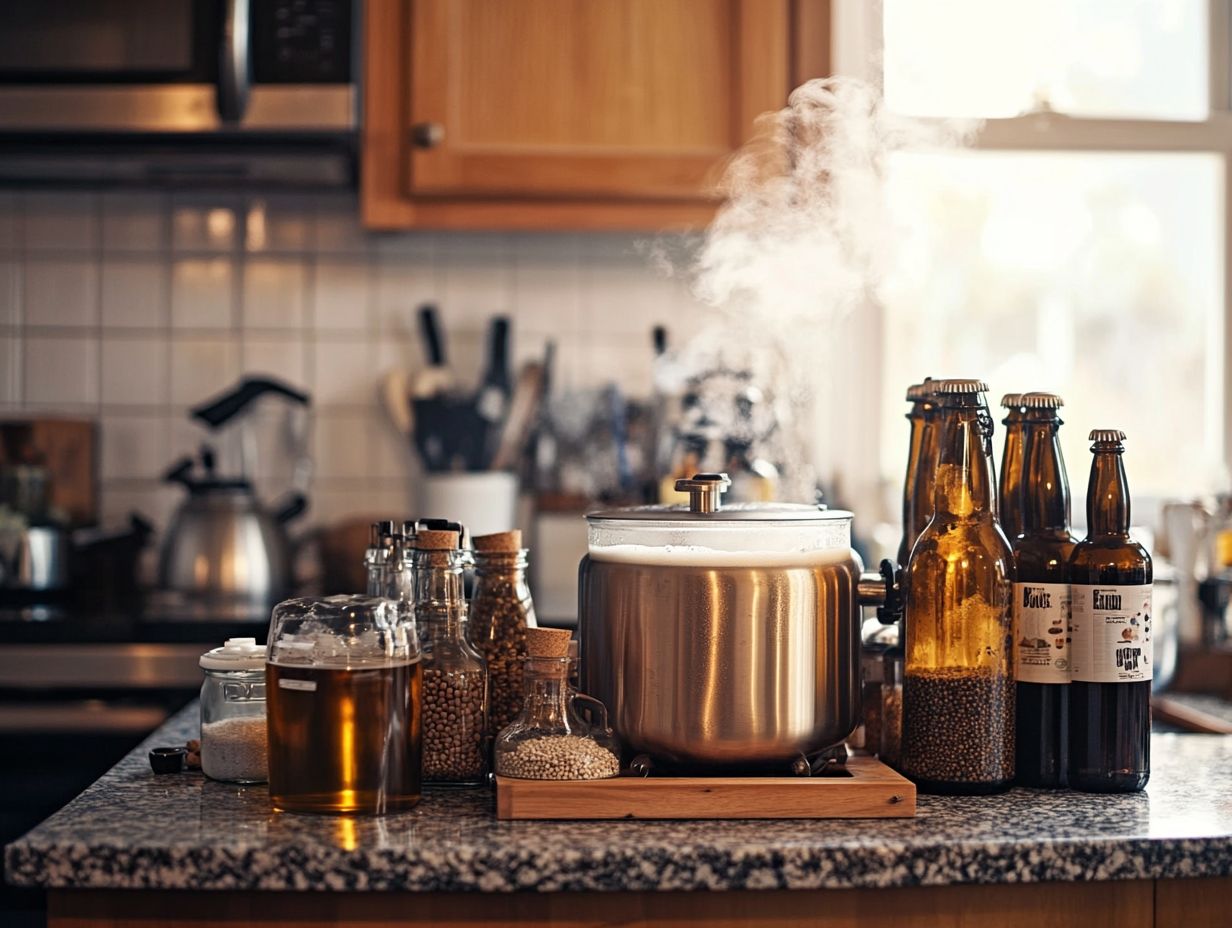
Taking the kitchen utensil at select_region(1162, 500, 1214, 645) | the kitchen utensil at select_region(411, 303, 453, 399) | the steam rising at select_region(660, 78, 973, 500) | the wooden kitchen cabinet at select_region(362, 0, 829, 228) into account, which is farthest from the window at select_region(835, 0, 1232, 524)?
the kitchen utensil at select_region(411, 303, 453, 399)

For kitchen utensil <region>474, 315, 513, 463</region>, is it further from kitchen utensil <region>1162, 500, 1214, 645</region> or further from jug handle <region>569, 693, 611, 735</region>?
jug handle <region>569, 693, 611, 735</region>

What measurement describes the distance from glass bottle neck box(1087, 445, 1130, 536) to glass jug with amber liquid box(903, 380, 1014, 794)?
0.08 metres

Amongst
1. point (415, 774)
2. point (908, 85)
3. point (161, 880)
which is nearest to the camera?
point (161, 880)

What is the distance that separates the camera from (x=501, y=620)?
114cm

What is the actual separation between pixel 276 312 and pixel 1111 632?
2.12 metres

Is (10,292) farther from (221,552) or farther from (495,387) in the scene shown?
(495,387)

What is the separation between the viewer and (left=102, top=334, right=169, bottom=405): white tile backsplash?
2.81 m

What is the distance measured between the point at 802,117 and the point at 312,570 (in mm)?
1282

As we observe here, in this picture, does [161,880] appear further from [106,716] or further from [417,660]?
[106,716]

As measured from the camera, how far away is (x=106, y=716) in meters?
2.18

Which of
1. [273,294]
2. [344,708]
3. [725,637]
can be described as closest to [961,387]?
[725,637]

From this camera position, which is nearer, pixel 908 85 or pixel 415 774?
pixel 415 774

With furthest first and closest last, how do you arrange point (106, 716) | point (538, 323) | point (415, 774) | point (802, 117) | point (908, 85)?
point (538, 323) → point (908, 85) → point (802, 117) → point (106, 716) → point (415, 774)

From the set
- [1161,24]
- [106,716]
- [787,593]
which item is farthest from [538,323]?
[787,593]
